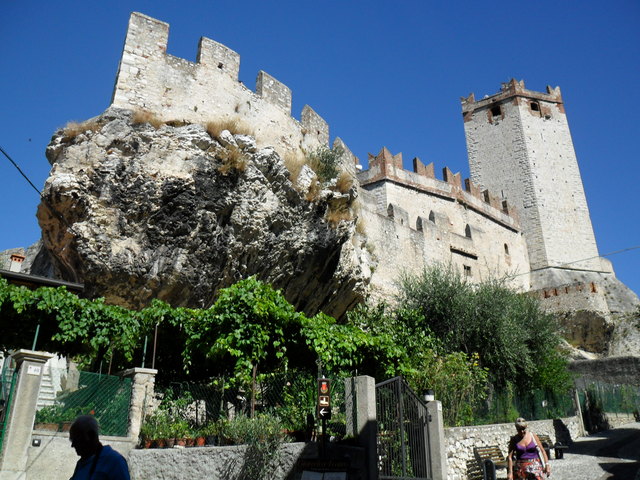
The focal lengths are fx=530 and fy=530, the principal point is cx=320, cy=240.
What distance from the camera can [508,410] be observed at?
1360cm

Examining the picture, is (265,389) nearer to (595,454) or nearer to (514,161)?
(595,454)

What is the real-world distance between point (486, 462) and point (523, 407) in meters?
6.38

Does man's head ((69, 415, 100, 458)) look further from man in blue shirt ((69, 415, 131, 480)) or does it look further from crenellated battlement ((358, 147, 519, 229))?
crenellated battlement ((358, 147, 519, 229))

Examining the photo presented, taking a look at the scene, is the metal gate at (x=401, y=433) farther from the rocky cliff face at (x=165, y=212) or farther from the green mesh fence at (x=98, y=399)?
the rocky cliff face at (x=165, y=212)

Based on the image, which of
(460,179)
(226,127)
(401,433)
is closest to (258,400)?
(401,433)

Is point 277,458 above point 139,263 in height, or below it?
below

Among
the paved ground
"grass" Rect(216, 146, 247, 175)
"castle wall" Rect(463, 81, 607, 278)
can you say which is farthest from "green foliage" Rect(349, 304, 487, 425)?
"castle wall" Rect(463, 81, 607, 278)

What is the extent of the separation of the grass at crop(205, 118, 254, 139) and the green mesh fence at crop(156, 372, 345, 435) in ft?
19.4

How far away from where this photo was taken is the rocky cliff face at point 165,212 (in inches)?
427

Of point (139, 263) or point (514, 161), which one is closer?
point (139, 263)

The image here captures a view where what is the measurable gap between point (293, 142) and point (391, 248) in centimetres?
727

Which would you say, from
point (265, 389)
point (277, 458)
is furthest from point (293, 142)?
point (277, 458)

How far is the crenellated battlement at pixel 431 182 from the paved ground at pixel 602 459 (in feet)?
49.6

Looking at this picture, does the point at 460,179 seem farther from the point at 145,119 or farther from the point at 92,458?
the point at 92,458
